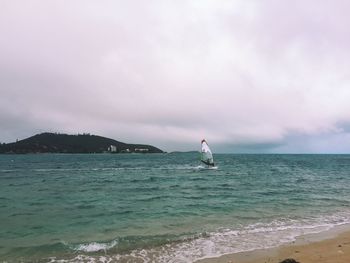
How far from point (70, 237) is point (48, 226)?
3236mm

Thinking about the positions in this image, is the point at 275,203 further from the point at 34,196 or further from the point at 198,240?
the point at 34,196

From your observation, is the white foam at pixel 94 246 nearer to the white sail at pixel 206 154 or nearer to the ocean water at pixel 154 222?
the ocean water at pixel 154 222

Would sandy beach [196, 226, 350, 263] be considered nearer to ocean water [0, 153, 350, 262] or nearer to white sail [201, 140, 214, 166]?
ocean water [0, 153, 350, 262]

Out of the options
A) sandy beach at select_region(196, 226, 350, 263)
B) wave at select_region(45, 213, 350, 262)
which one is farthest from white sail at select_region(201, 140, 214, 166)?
sandy beach at select_region(196, 226, 350, 263)

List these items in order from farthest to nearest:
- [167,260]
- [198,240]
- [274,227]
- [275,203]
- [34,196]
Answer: [34,196] < [275,203] < [274,227] < [198,240] < [167,260]

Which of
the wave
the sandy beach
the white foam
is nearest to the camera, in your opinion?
the sandy beach

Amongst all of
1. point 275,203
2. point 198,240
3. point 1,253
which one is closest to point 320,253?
point 198,240

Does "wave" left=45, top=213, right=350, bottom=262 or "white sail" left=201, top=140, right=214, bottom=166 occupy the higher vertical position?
"white sail" left=201, top=140, right=214, bottom=166

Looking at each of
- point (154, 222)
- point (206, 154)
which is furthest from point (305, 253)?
point (206, 154)

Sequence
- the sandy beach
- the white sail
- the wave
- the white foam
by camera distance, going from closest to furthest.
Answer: the sandy beach, the wave, the white foam, the white sail

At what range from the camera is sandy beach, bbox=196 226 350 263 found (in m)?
14.9

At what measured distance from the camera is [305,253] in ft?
52.3

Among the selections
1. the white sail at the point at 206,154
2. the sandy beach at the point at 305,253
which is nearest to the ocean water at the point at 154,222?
the sandy beach at the point at 305,253

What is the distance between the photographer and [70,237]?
1950 centimetres
